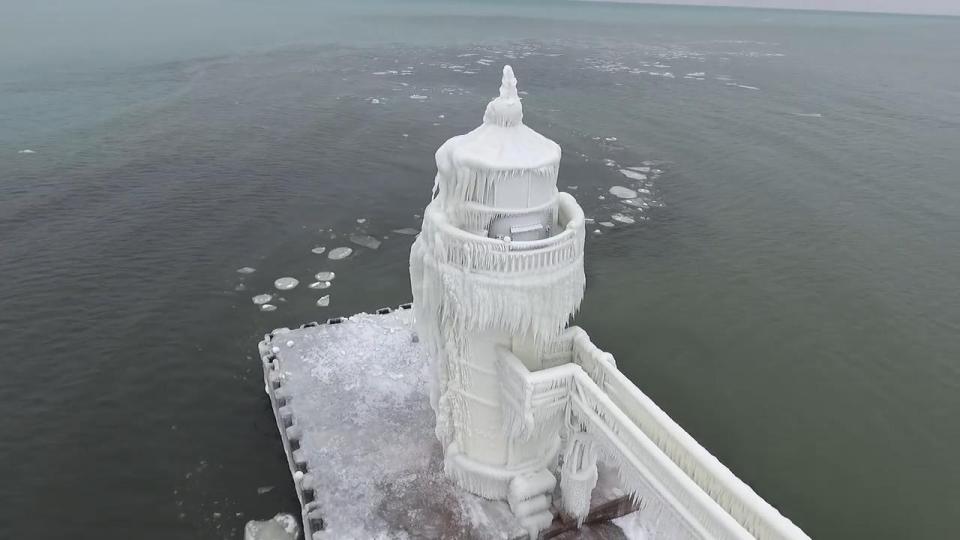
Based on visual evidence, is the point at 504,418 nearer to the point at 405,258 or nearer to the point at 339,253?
the point at 405,258

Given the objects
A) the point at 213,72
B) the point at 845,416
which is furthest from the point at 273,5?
the point at 845,416

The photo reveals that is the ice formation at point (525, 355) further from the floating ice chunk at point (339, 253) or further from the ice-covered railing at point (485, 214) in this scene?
the floating ice chunk at point (339, 253)

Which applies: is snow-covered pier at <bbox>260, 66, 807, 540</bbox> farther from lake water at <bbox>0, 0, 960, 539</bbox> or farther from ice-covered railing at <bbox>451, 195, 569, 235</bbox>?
lake water at <bbox>0, 0, 960, 539</bbox>

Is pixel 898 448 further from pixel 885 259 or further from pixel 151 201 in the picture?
pixel 151 201

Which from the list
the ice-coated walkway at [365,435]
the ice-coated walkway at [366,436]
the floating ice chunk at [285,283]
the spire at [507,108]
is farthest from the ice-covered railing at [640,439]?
the floating ice chunk at [285,283]

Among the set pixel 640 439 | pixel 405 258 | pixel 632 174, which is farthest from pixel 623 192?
pixel 640 439

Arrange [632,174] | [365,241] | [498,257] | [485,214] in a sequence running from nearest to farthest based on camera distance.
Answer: [498,257] → [485,214] → [365,241] → [632,174]
